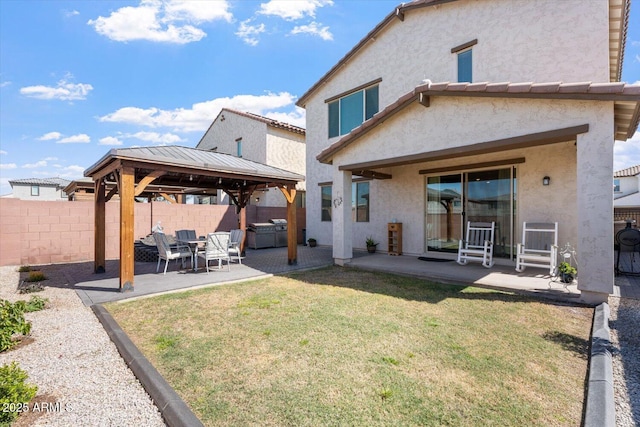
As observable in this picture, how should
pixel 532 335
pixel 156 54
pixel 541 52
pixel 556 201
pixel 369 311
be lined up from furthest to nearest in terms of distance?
pixel 156 54
pixel 541 52
pixel 556 201
pixel 369 311
pixel 532 335

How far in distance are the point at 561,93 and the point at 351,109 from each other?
334 inches

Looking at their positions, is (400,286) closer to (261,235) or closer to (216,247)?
(216,247)

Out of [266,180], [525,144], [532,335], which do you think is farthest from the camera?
[266,180]

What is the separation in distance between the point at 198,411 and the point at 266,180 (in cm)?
736

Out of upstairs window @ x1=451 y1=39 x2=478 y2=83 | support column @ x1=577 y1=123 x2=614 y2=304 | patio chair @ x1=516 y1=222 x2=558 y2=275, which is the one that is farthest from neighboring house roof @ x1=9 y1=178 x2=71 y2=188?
support column @ x1=577 y1=123 x2=614 y2=304

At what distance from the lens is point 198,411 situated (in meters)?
2.54

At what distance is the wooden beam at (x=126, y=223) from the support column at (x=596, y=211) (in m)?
8.75

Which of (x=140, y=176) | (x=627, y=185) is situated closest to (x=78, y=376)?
(x=140, y=176)

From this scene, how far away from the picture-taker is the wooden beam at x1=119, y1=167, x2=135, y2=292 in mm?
6320

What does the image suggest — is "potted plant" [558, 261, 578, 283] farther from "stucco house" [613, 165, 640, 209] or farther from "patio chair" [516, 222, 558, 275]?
"stucco house" [613, 165, 640, 209]

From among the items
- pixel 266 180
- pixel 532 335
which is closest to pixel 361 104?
pixel 266 180

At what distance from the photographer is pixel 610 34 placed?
331 inches

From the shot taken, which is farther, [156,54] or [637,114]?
[156,54]

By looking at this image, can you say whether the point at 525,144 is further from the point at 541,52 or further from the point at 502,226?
the point at 541,52
